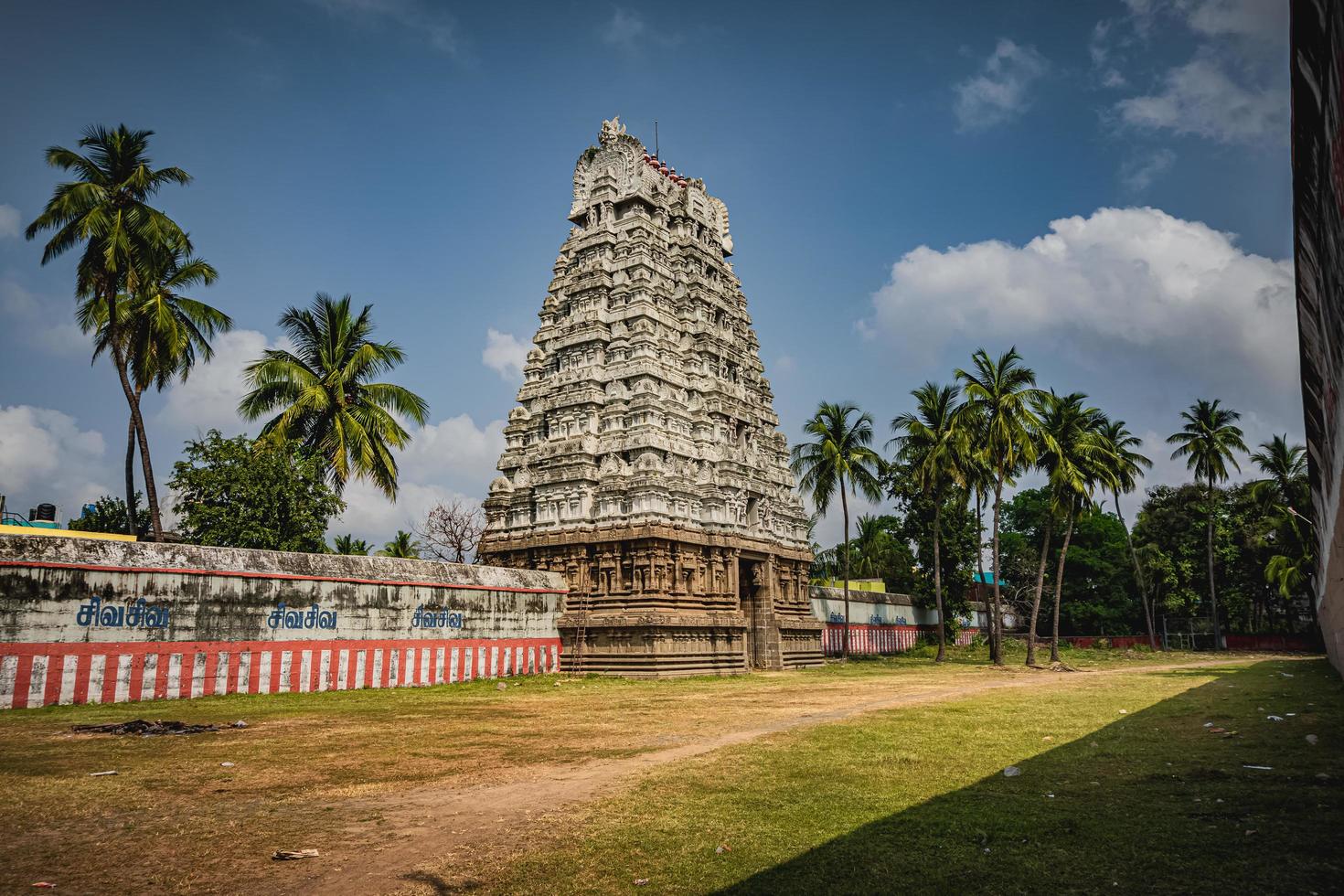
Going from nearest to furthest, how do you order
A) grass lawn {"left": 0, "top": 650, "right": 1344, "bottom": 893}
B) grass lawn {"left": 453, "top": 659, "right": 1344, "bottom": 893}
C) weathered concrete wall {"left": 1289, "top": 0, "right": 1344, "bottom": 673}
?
weathered concrete wall {"left": 1289, "top": 0, "right": 1344, "bottom": 673} < grass lawn {"left": 453, "top": 659, "right": 1344, "bottom": 893} < grass lawn {"left": 0, "top": 650, "right": 1344, "bottom": 893}

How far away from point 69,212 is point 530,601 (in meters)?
17.4

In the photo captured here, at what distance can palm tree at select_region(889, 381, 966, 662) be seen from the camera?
3509 cm

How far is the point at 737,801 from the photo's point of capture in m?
7.15

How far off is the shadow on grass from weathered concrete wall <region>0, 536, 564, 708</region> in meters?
15.0

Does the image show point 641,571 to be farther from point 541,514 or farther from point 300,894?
point 300,894

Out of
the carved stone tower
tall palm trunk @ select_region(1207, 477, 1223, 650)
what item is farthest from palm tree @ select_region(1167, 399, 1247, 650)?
the carved stone tower

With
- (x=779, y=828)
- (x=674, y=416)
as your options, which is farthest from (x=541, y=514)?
(x=779, y=828)

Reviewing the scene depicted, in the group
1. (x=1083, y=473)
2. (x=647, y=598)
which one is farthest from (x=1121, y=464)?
(x=647, y=598)

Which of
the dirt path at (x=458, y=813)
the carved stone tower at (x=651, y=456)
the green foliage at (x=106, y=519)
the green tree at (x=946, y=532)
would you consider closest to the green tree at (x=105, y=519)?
the green foliage at (x=106, y=519)

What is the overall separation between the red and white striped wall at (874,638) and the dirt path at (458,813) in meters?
30.7

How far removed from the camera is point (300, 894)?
16.6 feet

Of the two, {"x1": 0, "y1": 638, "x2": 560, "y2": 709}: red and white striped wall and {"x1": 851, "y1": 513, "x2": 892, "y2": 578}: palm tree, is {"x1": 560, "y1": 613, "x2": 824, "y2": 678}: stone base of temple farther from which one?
{"x1": 851, "y1": 513, "x2": 892, "y2": 578}: palm tree

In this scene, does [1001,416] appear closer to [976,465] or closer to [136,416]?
[976,465]

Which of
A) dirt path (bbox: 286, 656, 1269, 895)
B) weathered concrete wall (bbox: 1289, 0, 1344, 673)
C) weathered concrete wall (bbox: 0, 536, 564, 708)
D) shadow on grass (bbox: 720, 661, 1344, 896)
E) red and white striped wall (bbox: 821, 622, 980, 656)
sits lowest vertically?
red and white striped wall (bbox: 821, 622, 980, 656)
